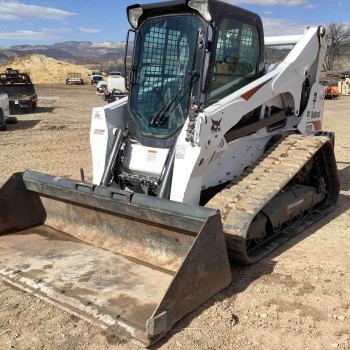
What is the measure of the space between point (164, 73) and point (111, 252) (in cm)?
193

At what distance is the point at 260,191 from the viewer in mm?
4395

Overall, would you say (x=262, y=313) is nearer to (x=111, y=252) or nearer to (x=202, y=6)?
(x=111, y=252)

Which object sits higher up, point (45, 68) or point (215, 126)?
point (215, 126)

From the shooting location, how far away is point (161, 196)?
433 cm

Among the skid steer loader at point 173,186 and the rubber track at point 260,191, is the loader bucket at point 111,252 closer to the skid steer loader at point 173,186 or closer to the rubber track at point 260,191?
the skid steer loader at point 173,186

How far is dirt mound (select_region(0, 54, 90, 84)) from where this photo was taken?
54528mm

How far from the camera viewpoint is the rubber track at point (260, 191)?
13.2 ft

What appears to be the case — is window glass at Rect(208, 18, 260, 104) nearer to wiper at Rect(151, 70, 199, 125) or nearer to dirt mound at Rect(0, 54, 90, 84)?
wiper at Rect(151, 70, 199, 125)

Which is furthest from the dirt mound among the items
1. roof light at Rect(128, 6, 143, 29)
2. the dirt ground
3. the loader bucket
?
the dirt ground

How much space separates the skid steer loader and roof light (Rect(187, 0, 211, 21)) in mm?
21

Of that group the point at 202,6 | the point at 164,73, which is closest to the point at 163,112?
the point at 164,73

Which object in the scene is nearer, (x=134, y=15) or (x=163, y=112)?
(x=163, y=112)

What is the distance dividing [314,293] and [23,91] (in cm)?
1767

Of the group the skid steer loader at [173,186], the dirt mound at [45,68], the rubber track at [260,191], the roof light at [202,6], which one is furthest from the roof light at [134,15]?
the dirt mound at [45,68]
